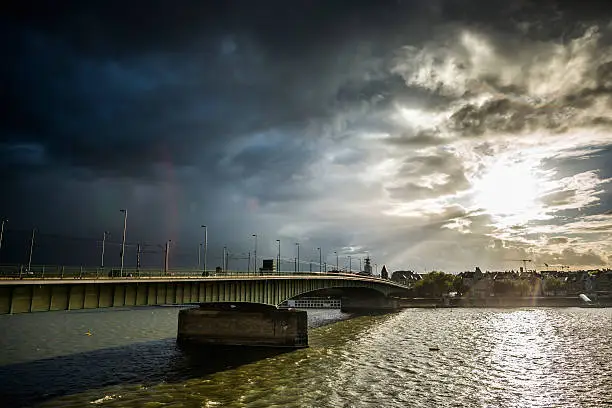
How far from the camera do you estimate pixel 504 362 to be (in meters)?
52.4

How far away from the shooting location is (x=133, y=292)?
44781 mm

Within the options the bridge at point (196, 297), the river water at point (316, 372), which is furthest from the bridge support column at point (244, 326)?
the river water at point (316, 372)

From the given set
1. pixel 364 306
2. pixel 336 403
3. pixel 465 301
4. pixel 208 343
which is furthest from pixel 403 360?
pixel 465 301

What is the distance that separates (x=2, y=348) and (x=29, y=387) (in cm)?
2685

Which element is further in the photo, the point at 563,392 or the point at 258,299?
the point at 258,299

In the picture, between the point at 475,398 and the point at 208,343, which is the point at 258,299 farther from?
the point at 475,398

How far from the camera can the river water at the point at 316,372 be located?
34.7 metres

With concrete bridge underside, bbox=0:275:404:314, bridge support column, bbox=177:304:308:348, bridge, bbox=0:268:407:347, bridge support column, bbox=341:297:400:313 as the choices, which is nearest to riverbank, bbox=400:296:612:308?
bridge support column, bbox=341:297:400:313

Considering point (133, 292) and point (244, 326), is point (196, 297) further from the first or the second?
point (244, 326)

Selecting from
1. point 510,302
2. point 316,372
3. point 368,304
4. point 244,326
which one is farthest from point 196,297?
point 510,302

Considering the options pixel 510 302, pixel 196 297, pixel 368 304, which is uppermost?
pixel 196 297

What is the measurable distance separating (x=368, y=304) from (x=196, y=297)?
112 m

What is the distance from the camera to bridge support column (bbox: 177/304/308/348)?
62.8 metres

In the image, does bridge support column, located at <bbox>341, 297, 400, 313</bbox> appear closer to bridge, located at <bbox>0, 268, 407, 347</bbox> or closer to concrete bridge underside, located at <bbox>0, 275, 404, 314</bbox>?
bridge, located at <bbox>0, 268, 407, 347</bbox>
